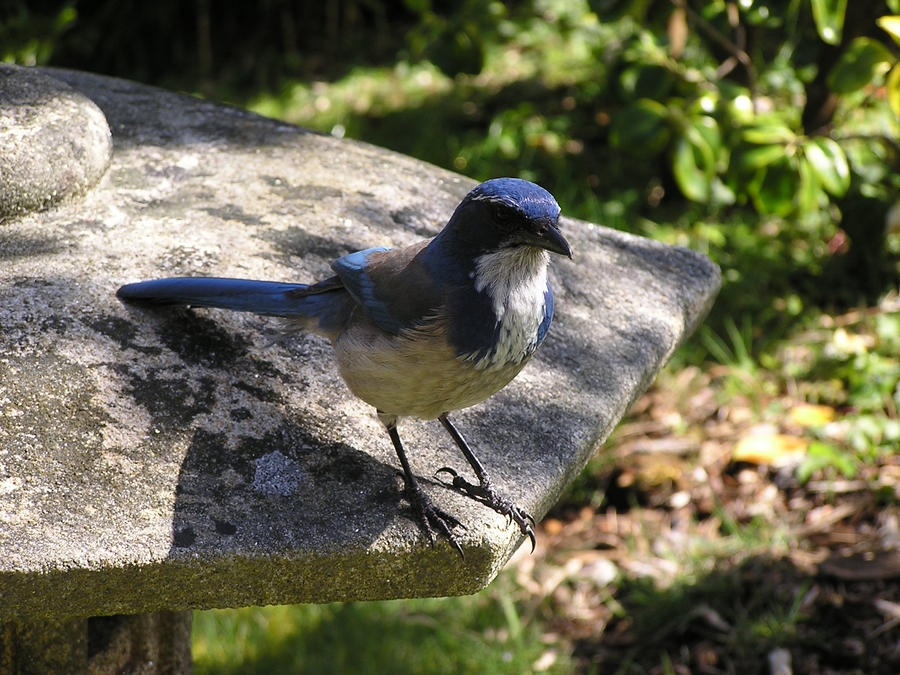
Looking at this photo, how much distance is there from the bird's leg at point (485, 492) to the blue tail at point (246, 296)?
1.45 feet

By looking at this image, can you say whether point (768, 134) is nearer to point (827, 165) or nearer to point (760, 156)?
point (760, 156)

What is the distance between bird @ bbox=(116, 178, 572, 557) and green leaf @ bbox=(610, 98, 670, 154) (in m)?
2.21

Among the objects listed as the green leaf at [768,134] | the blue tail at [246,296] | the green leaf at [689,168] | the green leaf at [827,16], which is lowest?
the green leaf at [689,168]

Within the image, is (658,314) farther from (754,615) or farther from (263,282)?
(754,615)

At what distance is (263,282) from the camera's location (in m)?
2.34

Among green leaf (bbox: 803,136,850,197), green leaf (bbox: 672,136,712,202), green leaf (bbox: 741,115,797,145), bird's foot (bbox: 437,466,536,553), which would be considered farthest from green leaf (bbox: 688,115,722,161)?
bird's foot (bbox: 437,466,536,553)

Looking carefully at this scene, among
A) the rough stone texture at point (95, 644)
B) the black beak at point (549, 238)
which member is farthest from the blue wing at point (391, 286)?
the rough stone texture at point (95, 644)

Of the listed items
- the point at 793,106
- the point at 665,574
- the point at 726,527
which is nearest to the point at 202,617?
the point at 665,574

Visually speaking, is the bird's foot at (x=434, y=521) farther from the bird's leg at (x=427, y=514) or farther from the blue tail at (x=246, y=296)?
the blue tail at (x=246, y=296)

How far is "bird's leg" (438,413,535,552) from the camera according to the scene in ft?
6.79

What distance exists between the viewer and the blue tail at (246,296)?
7.55ft

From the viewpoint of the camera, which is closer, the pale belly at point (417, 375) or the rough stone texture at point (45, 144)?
the pale belly at point (417, 375)

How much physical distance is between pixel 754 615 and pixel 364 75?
4.94 metres

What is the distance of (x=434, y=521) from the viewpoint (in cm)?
200
